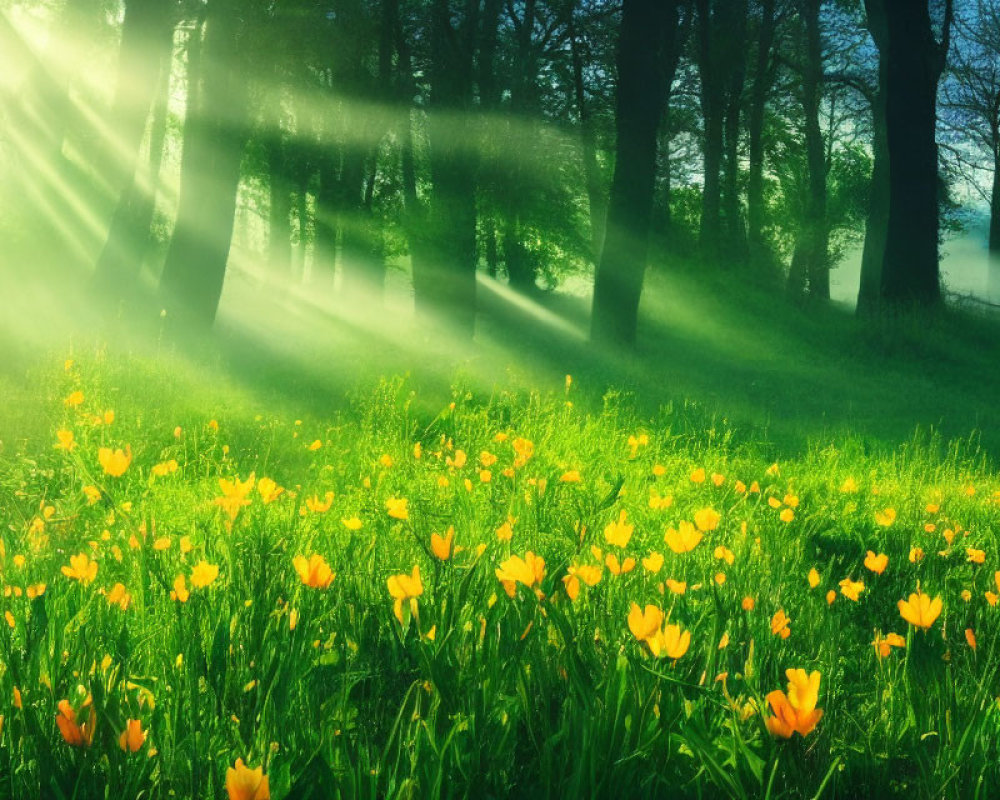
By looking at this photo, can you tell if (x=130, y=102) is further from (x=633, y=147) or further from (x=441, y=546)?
(x=441, y=546)

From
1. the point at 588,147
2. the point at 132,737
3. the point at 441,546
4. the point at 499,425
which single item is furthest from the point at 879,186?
the point at 132,737

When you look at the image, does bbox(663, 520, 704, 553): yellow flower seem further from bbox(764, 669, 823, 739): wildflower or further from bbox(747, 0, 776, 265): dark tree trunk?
bbox(747, 0, 776, 265): dark tree trunk

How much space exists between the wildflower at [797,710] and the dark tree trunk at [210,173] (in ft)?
36.7

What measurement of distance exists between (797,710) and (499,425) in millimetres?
5005

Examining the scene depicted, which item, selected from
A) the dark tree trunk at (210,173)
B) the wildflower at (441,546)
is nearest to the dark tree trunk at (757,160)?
the dark tree trunk at (210,173)

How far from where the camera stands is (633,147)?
13.2 metres

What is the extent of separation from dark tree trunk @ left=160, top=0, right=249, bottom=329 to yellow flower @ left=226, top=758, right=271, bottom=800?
1117cm

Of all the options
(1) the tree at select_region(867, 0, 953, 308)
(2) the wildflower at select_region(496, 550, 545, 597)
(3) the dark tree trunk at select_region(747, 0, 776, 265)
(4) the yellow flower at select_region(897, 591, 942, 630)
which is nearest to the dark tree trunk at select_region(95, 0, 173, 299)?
(1) the tree at select_region(867, 0, 953, 308)

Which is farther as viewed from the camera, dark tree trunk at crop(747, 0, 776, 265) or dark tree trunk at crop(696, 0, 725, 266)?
dark tree trunk at crop(747, 0, 776, 265)

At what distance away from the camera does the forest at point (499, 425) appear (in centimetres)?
149

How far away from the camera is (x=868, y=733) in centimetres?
167

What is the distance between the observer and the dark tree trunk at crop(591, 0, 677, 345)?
13148 mm

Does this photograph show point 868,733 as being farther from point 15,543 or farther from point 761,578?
point 15,543

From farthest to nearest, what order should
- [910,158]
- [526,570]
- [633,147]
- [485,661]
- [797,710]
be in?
1. [910,158]
2. [633,147]
3. [485,661]
4. [526,570]
5. [797,710]
